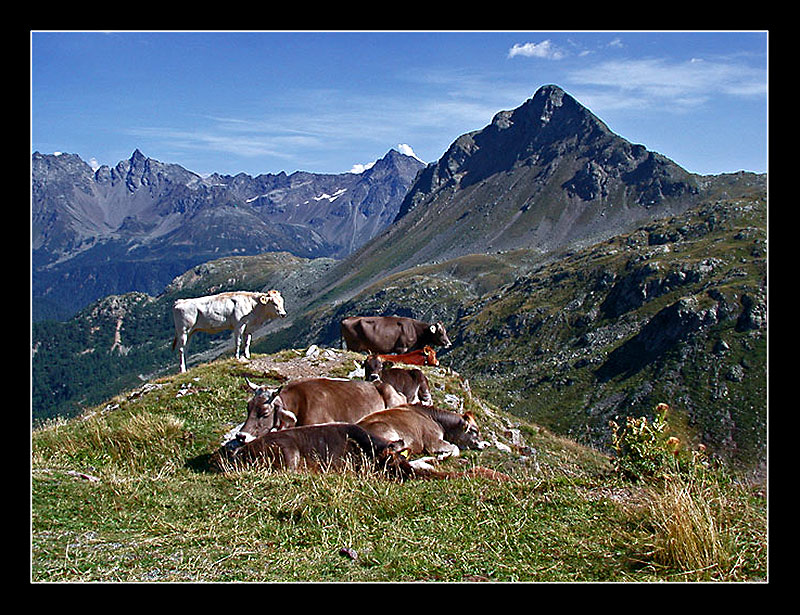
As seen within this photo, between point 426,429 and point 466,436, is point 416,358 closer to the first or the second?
point 466,436

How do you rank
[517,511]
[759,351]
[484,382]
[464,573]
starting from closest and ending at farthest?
[464,573]
[517,511]
[759,351]
[484,382]

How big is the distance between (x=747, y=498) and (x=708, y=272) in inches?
7653

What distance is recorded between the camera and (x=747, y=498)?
9938 millimetres

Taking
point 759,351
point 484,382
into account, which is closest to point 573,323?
point 484,382

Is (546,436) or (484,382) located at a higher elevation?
(546,436)

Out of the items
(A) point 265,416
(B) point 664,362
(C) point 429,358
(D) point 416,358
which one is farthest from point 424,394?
(B) point 664,362

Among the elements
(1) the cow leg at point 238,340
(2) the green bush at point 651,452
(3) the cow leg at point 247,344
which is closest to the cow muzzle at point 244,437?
(2) the green bush at point 651,452

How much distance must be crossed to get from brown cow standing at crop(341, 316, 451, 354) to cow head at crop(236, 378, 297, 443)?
49.7ft

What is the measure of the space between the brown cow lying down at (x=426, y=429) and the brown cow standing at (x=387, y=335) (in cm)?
1250

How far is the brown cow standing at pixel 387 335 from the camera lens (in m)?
30.6

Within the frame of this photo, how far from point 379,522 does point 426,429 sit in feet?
24.0

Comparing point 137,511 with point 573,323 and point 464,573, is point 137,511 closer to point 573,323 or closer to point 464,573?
point 464,573

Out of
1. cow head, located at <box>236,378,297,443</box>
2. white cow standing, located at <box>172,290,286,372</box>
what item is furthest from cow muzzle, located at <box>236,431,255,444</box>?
white cow standing, located at <box>172,290,286,372</box>
